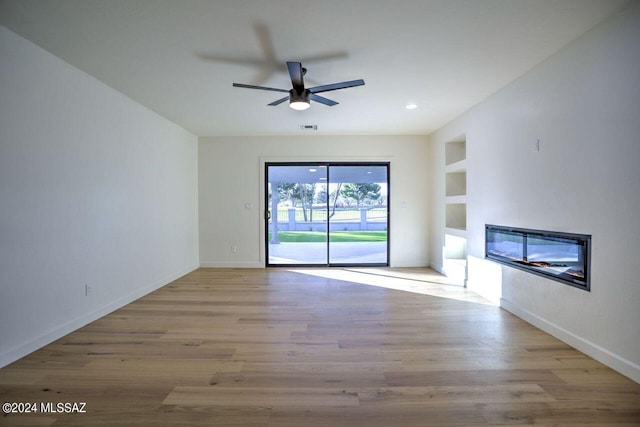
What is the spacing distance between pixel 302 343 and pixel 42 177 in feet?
8.47

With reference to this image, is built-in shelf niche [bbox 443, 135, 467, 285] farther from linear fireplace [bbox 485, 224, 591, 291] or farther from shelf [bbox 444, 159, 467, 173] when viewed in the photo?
linear fireplace [bbox 485, 224, 591, 291]

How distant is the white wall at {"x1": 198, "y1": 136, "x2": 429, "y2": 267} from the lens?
18.5 feet

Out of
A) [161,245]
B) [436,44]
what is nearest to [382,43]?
[436,44]

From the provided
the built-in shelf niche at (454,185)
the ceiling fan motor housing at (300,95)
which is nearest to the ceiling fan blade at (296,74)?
the ceiling fan motor housing at (300,95)

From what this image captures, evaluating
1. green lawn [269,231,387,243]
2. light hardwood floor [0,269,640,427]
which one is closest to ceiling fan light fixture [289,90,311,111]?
light hardwood floor [0,269,640,427]

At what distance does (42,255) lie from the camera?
2.47 m

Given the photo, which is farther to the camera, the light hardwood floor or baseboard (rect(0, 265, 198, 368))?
baseboard (rect(0, 265, 198, 368))

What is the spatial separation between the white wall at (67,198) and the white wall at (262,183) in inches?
55.2

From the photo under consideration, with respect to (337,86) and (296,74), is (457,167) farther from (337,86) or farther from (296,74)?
(296,74)

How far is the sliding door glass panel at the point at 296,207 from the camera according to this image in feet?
19.0

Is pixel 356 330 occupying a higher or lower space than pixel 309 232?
lower

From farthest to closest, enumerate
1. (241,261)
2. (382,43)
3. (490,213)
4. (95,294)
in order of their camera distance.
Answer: (241,261), (490,213), (95,294), (382,43)

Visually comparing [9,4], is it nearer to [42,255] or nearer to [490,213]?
[42,255]

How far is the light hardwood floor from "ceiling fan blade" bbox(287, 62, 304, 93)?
7.55ft
